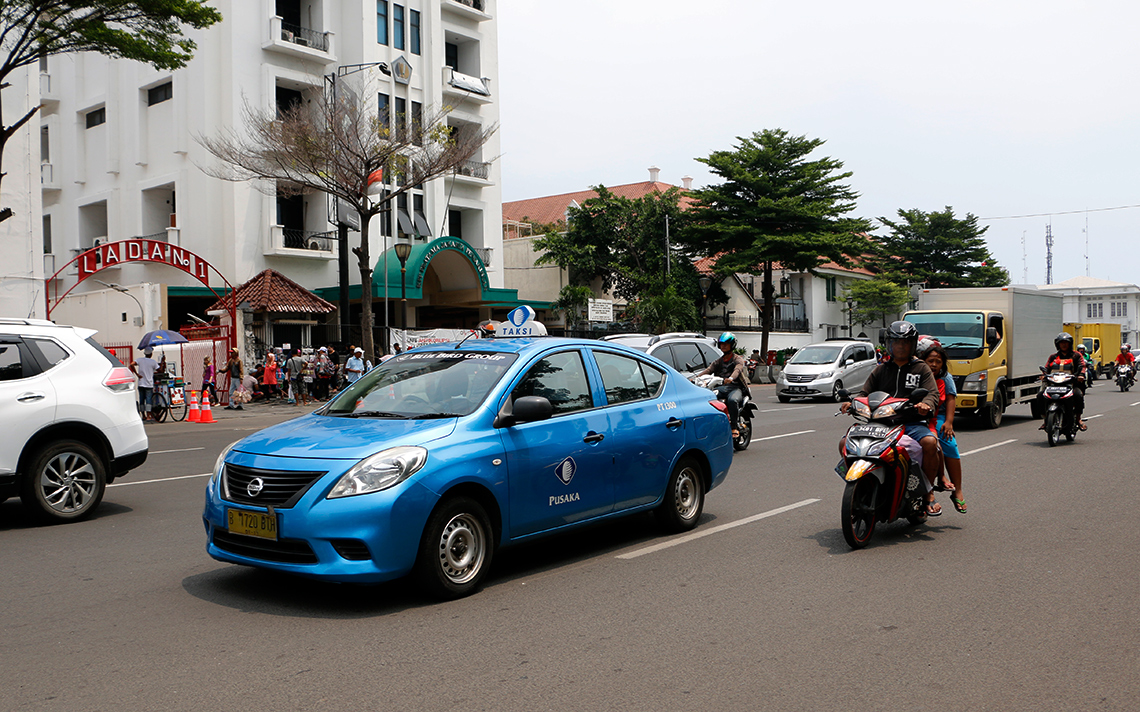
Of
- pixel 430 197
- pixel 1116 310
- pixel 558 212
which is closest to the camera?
pixel 430 197

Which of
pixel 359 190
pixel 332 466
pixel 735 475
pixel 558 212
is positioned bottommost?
pixel 735 475

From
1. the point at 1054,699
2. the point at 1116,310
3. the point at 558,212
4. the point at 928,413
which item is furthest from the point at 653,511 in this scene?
the point at 1116,310

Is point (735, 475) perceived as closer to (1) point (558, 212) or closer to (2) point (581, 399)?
(2) point (581, 399)

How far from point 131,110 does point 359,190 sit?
1300cm

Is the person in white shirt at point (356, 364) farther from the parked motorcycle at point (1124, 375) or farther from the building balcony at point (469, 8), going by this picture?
the parked motorcycle at point (1124, 375)

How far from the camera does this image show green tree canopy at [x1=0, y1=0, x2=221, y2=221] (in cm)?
1686

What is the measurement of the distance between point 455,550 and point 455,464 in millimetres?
550

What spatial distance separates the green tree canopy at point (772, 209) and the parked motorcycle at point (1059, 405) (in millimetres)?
27042

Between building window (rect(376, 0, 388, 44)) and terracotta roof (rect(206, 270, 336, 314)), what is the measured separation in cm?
1011

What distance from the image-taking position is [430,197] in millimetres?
36469

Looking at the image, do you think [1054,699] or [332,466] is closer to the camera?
[1054,699]

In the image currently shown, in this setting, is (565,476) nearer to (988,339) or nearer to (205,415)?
(988,339)

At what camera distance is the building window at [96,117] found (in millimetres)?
35125

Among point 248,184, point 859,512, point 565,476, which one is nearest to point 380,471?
point 565,476
